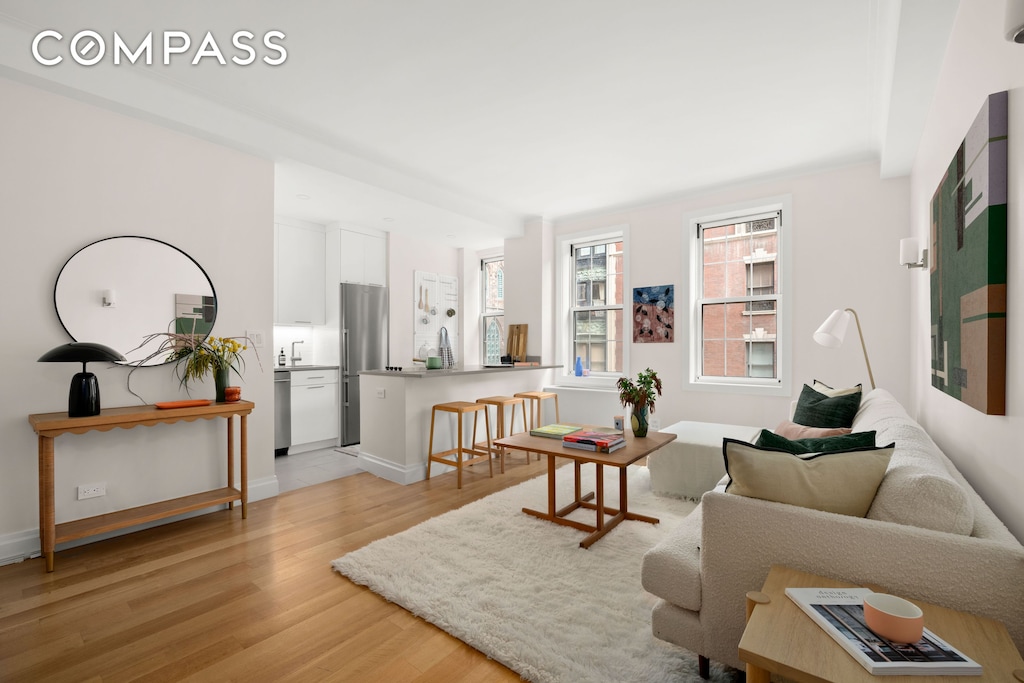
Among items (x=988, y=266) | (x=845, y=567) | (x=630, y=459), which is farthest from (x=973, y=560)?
(x=630, y=459)

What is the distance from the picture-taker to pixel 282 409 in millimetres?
5188

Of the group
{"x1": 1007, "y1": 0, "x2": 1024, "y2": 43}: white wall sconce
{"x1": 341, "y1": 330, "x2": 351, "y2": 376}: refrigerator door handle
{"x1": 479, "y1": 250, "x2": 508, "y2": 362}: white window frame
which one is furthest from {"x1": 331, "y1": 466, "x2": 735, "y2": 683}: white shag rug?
{"x1": 479, "y1": 250, "x2": 508, "y2": 362}: white window frame

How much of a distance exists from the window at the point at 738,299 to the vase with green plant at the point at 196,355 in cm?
428

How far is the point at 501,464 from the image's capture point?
4.56m

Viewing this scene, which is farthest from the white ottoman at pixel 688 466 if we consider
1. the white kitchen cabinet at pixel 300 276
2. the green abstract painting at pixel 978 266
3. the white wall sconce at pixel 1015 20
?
the white kitchen cabinet at pixel 300 276

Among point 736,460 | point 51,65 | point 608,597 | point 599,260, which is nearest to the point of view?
point 736,460

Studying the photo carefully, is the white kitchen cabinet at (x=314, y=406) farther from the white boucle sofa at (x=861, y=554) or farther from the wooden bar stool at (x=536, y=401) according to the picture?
the white boucle sofa at (x=861, y=554)

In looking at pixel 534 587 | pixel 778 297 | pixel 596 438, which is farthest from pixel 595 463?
pixel 778 297

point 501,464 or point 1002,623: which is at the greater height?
point 1002,623

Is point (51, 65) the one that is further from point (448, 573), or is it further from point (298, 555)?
point (448, 573)

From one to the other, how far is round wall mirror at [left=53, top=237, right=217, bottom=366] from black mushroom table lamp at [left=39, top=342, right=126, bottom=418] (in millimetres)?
304

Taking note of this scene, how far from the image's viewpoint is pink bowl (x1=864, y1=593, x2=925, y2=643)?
102cm

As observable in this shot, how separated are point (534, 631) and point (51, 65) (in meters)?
3.87

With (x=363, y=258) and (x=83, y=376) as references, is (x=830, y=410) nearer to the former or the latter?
(x=83, y=376)
